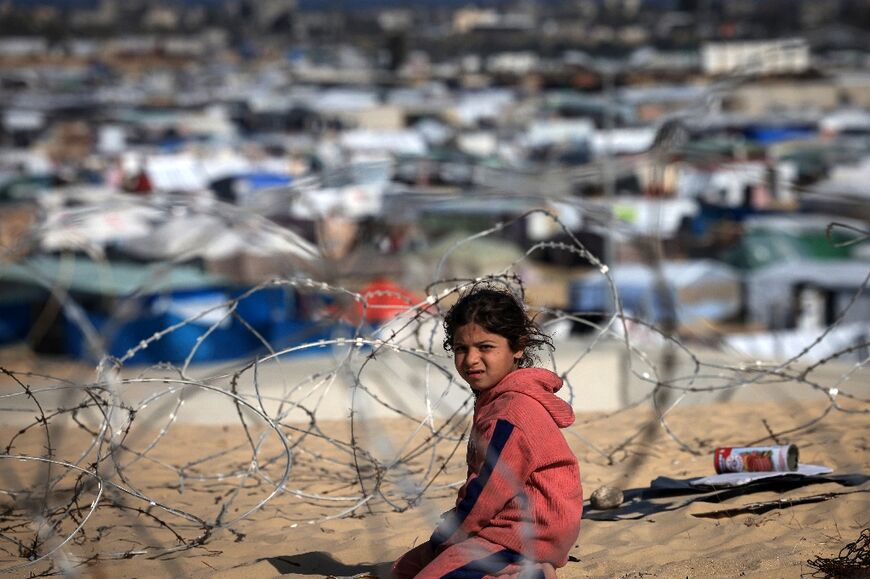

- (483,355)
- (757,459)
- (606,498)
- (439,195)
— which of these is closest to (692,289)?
(439,195)

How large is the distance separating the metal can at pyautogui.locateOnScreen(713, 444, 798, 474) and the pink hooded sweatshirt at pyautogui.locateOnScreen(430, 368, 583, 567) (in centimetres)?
138

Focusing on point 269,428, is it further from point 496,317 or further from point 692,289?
point 692,289

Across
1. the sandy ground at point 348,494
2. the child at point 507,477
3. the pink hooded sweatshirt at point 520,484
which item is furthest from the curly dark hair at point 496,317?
the sandy ground at point 348,494

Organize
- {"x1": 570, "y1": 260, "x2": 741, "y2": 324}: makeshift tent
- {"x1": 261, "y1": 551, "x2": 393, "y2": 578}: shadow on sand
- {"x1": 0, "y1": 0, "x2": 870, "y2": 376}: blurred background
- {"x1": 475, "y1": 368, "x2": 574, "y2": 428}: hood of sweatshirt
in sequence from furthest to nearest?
1. {"x1": 570, "y1": 260, "x2": 741, "y2": 324}: makeshift tent
2. {"x1": 0, "y1": 0, "x2": 870, "y2": 376}: blurred background
3. {"x1": 261, "y1": 551, "x2": 393, "y2": 578}: shadow on sand
4. {"x1": 475, "y1": 368, "x2": 574, "y2": 428}: hood of sweatshirt

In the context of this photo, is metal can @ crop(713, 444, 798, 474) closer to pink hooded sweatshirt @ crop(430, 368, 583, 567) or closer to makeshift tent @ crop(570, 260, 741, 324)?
pink hooded sweatshirt @ crop(430, 368, 583, 567)

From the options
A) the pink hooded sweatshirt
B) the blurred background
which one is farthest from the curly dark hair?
the blurred background

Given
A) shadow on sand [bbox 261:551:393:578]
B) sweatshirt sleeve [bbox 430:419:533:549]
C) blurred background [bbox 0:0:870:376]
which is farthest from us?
blurred background [bbox 0:0:870:376]

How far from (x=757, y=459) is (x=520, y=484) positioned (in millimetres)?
1549

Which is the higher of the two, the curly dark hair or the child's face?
the curly dark hair

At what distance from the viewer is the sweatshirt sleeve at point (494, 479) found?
2.50 meters

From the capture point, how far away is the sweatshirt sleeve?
250cm

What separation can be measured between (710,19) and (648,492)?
313ft

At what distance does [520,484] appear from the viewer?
2.51m

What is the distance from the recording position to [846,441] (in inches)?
175
